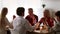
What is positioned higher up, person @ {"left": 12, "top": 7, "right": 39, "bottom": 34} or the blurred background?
the blurred background

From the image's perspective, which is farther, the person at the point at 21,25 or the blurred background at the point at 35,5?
the blurred background at the point at 35,5

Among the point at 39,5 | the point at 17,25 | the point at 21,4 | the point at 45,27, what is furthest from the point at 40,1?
the point at 17,25

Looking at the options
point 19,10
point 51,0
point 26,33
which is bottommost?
point 26,33

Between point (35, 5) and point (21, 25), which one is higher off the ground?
point (35, 5)

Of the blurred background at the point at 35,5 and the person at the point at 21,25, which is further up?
the blurred background at the point at 35,5

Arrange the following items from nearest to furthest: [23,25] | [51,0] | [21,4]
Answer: [23,25]
[51,0]
[21,4]

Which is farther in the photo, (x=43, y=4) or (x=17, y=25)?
(x=43, y=4)

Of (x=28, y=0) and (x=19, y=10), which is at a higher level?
(x=28, y=0)

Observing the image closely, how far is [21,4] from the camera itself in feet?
19.2

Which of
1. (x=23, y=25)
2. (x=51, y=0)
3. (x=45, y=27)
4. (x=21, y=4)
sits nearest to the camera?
(x=23, y=25)

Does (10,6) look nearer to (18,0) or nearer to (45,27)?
(18,0)

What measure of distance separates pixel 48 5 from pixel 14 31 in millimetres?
2453

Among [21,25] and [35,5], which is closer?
[21,25]

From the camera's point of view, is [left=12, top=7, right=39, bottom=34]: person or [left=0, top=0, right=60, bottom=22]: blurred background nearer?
[left=12, top=7, right=39, bottom=34]: person
